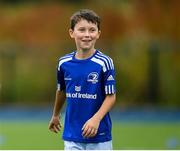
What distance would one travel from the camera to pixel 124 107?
527 inches

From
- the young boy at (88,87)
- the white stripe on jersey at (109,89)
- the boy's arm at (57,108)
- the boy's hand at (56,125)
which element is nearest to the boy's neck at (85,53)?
the young boy at (88,87)

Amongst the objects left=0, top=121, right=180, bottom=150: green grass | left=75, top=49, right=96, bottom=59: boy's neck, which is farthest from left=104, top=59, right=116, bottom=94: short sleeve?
left=0, top=121, right=180, bottom=150: green grass

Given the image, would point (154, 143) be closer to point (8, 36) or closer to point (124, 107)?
point (124, 107)

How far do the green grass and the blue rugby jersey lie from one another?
3.32m

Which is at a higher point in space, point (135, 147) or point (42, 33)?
point (42, 33)

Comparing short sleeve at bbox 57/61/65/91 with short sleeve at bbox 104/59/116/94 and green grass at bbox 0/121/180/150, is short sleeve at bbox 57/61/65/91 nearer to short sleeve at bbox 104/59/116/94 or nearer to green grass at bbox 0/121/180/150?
short sleeve at bbox 104/59/116/94

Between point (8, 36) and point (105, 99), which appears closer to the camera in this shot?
point (105, 99)

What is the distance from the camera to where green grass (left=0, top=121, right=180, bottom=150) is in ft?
28.9

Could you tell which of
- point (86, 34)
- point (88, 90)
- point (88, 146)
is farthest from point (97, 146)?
point (86, 34)

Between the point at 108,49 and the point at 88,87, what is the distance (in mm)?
8601

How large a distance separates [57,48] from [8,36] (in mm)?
996

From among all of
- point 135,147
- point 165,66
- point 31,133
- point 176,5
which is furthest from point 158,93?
point 135,147

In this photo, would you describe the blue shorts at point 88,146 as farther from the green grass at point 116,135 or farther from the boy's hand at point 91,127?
the green grass at point 116,135

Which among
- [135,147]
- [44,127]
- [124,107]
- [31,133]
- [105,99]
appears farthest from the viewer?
[124,107]
